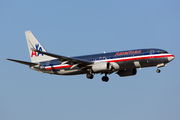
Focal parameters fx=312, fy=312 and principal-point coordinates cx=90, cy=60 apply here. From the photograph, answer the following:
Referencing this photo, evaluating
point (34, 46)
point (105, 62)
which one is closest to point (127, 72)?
point (105, 62)

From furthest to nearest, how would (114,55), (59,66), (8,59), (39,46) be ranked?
(39,46), (59,66), (114,55), (8,59)

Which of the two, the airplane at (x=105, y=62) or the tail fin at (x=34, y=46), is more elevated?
the tail fin at (x=34, y=46)

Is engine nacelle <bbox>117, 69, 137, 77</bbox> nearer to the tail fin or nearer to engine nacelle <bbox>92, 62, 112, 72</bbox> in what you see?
engine nacelle <bbox>92, 62, 112, 72</bbox>

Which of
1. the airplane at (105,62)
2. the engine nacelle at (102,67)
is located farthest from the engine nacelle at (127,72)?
the engine nacelle at (102,67)

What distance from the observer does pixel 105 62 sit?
5541cm

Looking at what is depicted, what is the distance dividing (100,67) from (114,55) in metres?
3.48

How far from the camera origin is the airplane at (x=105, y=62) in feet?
176

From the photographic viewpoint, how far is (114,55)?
56094 millimetres

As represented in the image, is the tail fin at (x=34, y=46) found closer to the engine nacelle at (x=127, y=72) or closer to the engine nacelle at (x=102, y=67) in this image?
the engine nacelle at (x=102, y=67)

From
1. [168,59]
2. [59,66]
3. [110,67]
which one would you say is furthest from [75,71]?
[168,59]

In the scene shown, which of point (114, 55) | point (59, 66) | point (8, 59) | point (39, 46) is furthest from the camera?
point (39, 46)

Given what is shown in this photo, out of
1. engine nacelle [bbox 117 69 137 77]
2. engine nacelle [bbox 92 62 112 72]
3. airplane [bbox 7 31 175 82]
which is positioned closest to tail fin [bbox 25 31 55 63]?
airplane [bbox 7 31 175 82]

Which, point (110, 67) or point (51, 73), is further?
point (51, 73)

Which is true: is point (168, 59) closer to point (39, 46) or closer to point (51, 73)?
point (51, 73)
